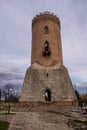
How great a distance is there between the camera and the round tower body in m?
24.7

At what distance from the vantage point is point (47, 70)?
23750mm

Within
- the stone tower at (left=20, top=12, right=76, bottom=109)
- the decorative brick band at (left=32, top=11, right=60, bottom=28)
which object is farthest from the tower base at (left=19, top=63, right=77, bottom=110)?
the decorative brick band at (left=32, top=11, right=60, bottom=28)

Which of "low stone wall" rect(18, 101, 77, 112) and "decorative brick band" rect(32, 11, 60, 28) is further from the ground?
"decorative brick band" rect(32, 11, 60, 28)

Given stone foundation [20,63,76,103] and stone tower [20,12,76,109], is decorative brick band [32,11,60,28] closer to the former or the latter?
stone tower [20,12,76,109]

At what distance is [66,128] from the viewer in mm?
10750

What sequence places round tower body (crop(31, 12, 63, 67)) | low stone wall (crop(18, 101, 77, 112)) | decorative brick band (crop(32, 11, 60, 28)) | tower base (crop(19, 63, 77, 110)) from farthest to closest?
decorative brick band (crop(32, 11, 60, 28)) < round tower body (crop(31, 12, 63, 67)) < tower base (crop(19, 63, 77, 110)) < low stone wall (crop(18, 101, 77, 112))

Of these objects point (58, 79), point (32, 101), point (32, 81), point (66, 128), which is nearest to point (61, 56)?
point (58, 79)

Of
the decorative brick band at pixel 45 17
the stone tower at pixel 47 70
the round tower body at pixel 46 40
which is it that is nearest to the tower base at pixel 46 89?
the stone tower at pixel 47 70

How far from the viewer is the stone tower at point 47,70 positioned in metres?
22.0

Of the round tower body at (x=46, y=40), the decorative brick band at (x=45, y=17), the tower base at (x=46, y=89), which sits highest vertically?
the decorative brick band at (x=45, y=17)

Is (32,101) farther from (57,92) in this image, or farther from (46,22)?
(46,22)

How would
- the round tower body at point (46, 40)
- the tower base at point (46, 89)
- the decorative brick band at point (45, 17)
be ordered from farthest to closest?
the decorative brick band at point (45, 17) → the round tower body at point (46, 40) → the tower base at point (46, 89)

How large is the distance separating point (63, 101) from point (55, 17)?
39.2 ft

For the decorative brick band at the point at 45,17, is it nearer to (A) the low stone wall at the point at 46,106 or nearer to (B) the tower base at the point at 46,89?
(B) the tower base at the point at 46,89
